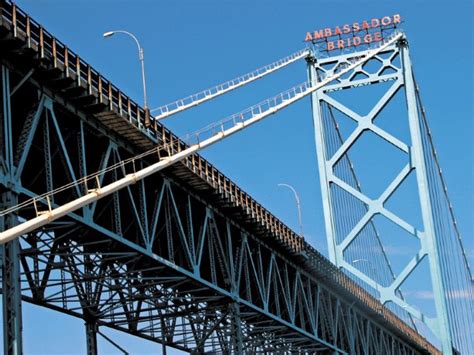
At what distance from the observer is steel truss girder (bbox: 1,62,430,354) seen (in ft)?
143

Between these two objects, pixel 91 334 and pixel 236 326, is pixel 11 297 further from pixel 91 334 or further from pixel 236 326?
pixel 236 326

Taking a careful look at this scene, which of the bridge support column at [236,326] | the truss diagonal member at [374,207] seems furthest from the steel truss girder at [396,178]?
the bridge support column at [236,326]

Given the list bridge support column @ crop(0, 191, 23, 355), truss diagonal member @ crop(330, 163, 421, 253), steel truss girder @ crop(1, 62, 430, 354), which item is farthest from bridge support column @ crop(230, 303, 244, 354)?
truss diagonal member @ crop(330, 163, 421, 253)

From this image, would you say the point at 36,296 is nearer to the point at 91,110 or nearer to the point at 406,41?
the point at 91,110

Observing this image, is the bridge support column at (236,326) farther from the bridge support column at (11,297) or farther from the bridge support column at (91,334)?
the bridge support column at (11,297)

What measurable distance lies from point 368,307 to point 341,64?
21112 millimetres

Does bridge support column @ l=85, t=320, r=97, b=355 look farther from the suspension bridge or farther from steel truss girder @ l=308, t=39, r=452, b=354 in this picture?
steel truss girder @ l=308, t=39, r=452, b=354

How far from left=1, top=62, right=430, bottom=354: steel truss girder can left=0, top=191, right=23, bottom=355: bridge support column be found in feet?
6.05

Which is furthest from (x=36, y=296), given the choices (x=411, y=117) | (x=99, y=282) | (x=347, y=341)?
(x=411, y=117)

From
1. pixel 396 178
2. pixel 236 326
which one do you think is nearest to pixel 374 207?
pixel 396 178

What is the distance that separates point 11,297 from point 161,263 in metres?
13.3

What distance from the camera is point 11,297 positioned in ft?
118

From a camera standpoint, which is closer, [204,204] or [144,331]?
[204,204]

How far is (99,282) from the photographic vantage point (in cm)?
5181
